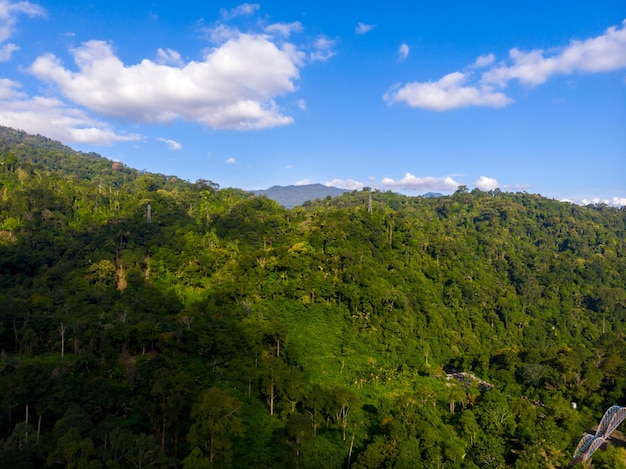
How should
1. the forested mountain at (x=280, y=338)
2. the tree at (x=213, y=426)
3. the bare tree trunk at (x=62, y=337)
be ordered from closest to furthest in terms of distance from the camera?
the tree at (x=213, y=426), the forested mountain at (x=280, y=338), the bare tree trunk at (x=62, y=337)

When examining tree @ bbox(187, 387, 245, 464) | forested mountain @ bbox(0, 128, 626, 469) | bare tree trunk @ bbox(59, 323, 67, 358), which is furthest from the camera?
bare tree trunk @ bbox(59, 323, 67, 358)

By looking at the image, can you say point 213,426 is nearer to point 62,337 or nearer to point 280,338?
point 280,338

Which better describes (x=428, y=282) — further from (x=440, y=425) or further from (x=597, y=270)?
(x=597, y=270)

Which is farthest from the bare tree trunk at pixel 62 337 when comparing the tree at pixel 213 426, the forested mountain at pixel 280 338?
the tree at pixel 213 426

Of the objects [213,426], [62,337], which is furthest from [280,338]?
[62,337]

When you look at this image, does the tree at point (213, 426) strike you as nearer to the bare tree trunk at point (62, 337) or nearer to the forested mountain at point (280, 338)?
the forested mountain at point (280, 338)

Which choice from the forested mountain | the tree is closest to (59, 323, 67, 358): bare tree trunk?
the forested mountain

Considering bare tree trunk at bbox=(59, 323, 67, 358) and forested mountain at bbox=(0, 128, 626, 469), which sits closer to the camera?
forested mountain at bbox=(0, 128, 626, 469)

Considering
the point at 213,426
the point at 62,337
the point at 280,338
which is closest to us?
the point at 213,426

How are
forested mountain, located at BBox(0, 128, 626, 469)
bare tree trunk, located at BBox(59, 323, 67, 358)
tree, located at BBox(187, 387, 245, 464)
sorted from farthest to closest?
1. bare tree trunk, located at BBox(59, 323, 67, 358)
2. forested mountain, located at BBox(0, 128, 626, 469)
3. tree, located at BBox(187, 387, 245, 464)

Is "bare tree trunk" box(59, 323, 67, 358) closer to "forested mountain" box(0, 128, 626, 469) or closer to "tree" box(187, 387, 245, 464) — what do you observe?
"forested mountain" box(0, 128, 626, 469)
